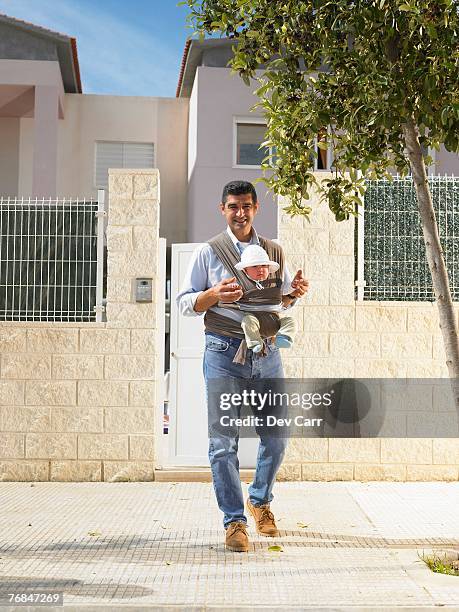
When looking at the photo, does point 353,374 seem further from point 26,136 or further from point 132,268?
point 26,136

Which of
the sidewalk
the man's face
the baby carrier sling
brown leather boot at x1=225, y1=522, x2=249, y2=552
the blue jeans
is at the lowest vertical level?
the sidewalk

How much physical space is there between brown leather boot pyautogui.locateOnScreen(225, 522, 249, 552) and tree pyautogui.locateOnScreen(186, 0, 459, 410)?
1569 mm

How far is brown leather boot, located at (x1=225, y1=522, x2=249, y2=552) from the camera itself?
18.9 ft

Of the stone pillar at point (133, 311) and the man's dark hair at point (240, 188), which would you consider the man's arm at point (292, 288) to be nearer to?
the man's dark hair at point (240, 188)

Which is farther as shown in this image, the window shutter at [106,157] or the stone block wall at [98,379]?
the window shutter at [106,157]

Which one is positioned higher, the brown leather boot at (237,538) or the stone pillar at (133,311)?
the stone pillar at (133,311)

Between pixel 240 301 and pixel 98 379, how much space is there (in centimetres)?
315

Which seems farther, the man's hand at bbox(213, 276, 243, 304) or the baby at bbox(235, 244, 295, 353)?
the baby at bbox(235, 244, 295, 353)

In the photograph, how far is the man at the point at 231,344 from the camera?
5848 millimetres

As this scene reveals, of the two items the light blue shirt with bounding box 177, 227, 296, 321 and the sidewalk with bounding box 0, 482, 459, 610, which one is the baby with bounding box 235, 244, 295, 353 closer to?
the light blue shirt with bounding box 177, 227, 296, 321

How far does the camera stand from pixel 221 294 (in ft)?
19.0

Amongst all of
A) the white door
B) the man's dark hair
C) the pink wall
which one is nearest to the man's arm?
the man's dark hair

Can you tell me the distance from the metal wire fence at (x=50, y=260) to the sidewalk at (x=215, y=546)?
1699 mm

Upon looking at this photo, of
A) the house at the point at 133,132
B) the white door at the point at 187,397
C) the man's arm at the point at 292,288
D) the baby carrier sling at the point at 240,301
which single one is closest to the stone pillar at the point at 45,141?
the house at the point at 133,132
